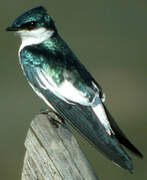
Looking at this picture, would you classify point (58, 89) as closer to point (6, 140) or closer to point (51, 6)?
point (6, 140)

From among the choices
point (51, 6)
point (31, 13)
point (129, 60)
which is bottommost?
point (129, 60)

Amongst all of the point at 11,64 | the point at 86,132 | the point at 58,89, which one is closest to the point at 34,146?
the point at 86,132

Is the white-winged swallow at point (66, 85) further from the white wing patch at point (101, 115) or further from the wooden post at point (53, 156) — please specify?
the wooden post at point (53, 156)

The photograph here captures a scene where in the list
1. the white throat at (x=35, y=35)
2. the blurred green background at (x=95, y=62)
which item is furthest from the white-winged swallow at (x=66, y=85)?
the blurred green background at (x=95, y=62)

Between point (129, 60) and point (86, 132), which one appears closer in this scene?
point (86, 132)

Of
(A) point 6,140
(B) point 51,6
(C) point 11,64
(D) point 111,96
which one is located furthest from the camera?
(B) point 51,6

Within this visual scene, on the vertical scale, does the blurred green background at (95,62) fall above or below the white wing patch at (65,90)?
below
